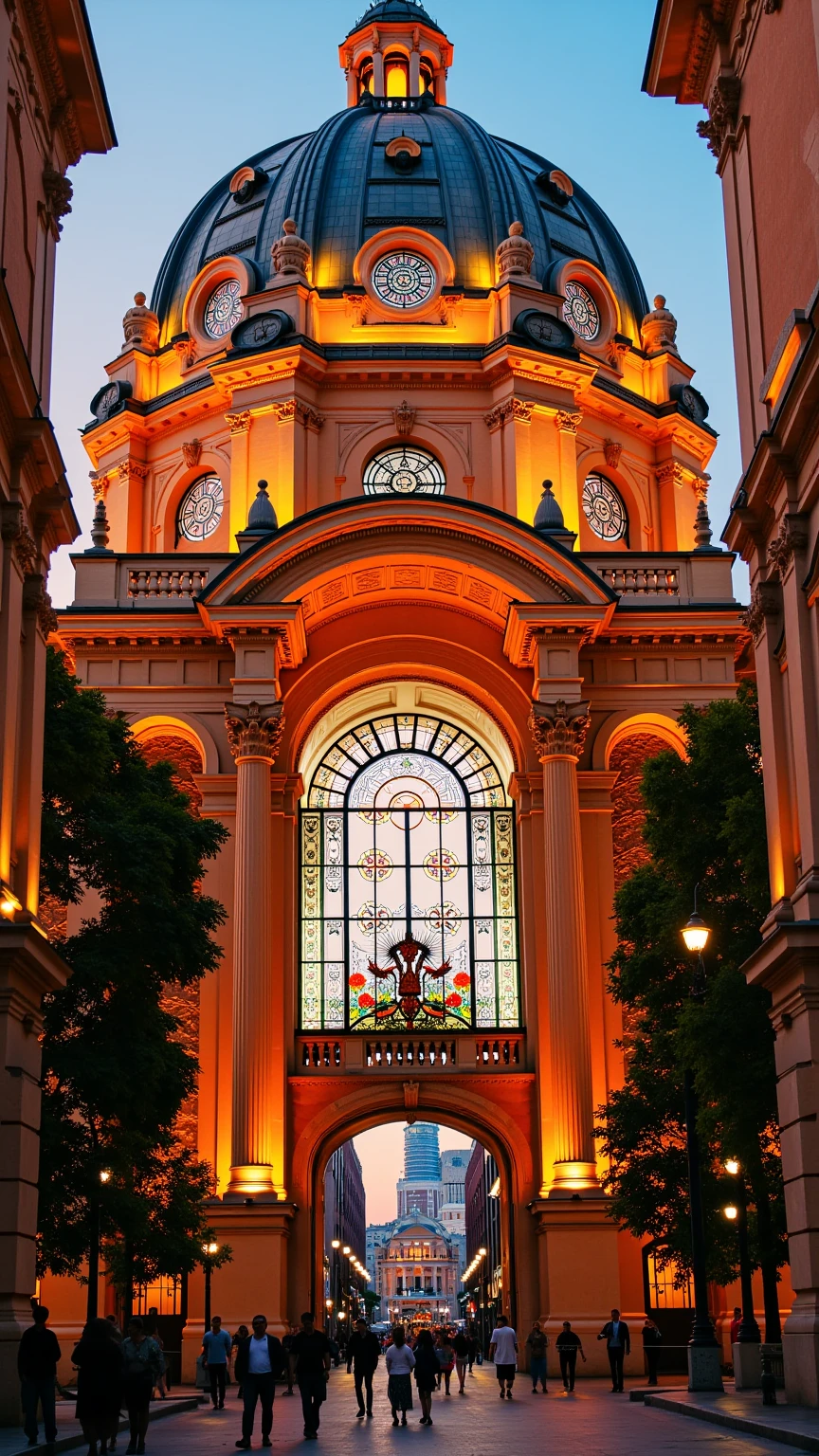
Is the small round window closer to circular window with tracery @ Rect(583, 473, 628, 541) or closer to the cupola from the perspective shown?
circular window with tracery @ Rect(583, 473, 628, 541)

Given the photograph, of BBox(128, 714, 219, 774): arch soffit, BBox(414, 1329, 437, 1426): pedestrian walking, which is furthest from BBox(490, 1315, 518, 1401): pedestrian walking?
BBox(128, 714, 219, 774): arch soffit

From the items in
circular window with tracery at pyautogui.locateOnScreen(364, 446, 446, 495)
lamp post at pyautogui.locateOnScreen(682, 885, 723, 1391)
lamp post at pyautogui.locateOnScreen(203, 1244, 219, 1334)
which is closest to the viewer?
lamp post at pyautogui.locateOnScreen(682, 885, 723, 1391)

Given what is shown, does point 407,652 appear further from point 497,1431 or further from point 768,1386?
point 768,1386

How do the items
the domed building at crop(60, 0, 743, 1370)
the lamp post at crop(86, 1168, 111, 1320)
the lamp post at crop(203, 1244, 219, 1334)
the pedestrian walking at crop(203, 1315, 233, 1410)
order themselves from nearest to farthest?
the lamp post at crop(86, 1168, 111, 1320)
the pedestrian walking at crop(203, 1315, 233, 1410)
the lamp post at crop(203, 1244, 219, 1334)
the domed building at crop(60, 0, 743, 1370)

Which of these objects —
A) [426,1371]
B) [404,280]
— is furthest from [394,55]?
[426,1371]

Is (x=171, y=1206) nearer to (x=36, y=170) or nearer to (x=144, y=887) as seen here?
(x=144, y=887)

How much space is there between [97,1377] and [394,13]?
5259 cm

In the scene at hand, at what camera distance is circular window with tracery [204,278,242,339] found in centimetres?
4872

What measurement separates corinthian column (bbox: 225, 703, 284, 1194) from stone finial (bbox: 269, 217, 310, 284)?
552 inches

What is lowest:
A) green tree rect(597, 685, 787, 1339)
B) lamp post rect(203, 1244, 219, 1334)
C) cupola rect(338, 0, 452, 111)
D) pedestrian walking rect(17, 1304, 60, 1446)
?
pedestrian walking rect(17, 1304, 60, 1446)

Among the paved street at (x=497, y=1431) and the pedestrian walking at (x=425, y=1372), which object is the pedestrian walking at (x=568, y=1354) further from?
the pedestrian walking at (x=425, y=1372)

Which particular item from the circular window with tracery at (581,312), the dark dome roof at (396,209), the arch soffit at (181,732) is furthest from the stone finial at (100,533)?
the circular window with tracery at (581,312)

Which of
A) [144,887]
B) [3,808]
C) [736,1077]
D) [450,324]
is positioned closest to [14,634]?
[3,808]

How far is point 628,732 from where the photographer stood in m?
40.7
